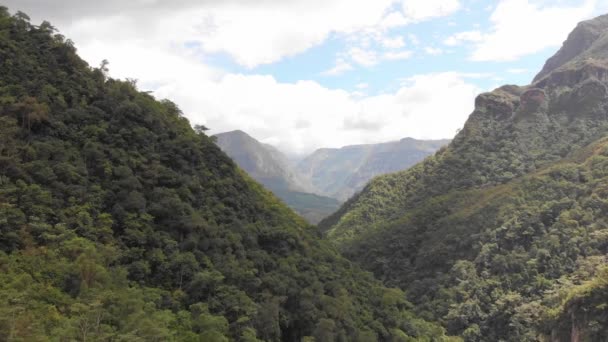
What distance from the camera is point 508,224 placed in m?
86.2

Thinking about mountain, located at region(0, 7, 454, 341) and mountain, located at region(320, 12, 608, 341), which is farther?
mountain, located at region(320, 12, 608, 341)

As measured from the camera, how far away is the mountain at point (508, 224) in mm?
70875

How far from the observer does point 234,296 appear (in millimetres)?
39438

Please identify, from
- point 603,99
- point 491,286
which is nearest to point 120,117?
point 491,286

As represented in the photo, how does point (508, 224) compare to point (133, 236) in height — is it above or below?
below

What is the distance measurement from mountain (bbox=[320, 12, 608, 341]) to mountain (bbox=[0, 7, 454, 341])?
18.1 m

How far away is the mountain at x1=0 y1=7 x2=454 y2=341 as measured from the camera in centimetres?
3027

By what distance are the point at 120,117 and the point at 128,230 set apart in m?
15.6

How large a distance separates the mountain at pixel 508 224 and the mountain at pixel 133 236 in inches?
713

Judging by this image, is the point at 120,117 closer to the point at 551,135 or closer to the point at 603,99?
the point at 551,135

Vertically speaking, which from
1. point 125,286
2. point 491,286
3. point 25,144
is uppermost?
point 25,144

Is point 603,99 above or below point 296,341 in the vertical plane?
above

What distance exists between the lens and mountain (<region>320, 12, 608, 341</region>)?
7088 cm

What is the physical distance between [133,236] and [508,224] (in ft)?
224
